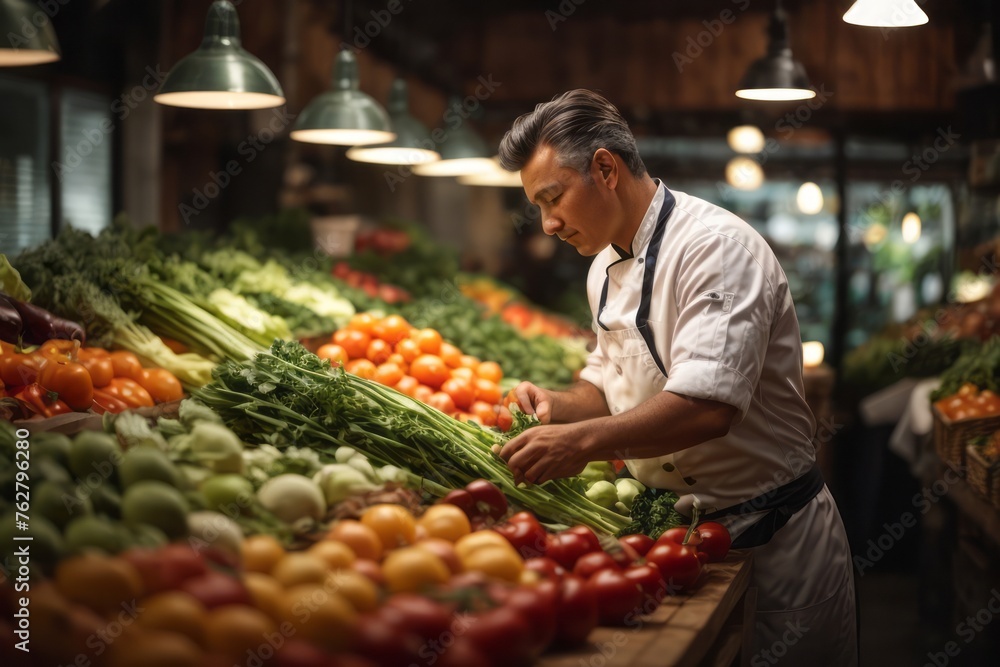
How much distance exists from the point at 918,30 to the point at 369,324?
5.93m

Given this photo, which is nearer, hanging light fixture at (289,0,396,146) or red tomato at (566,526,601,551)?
red tomato at (566,526,601,551)

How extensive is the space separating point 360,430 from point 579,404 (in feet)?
2.60

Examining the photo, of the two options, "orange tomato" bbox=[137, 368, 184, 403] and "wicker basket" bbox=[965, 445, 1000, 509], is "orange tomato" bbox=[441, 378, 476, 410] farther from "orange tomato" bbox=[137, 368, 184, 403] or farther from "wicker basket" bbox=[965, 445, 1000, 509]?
"wicker basket" bbox=[965, 445, 1000, 509]

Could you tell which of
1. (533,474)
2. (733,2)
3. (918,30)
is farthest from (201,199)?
(918,30)

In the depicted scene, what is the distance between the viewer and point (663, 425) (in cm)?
229

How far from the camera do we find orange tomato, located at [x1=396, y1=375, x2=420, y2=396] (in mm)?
3693

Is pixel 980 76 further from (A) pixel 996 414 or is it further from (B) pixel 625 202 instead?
(B) pixel 625 202

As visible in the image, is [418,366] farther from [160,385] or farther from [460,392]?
[160,385]

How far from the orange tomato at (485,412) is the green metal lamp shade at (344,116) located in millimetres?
1387

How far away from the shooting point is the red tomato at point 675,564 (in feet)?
7.14

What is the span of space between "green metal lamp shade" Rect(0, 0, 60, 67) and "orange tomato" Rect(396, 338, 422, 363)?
1.71 metres

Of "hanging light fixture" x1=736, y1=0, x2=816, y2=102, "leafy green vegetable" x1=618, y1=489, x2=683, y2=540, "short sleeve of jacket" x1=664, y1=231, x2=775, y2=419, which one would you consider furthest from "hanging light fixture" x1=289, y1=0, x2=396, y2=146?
"leafy green vegetable" x1=618, y1=489, x2=683, y2=540

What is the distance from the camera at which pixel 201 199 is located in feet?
22.8

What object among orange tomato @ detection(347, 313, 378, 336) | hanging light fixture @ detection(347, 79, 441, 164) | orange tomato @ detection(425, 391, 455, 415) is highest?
hanging light fixture @ detection(347, 79, 441, 164)
